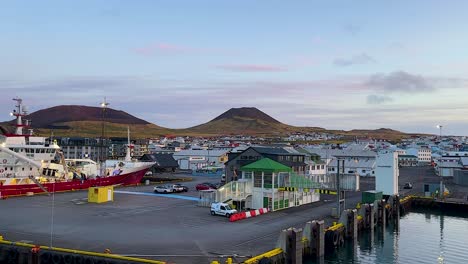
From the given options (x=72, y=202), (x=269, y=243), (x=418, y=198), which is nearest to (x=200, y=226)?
(x=269, y=243)

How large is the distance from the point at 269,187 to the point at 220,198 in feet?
15.0

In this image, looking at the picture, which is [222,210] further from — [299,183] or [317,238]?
[317,238]

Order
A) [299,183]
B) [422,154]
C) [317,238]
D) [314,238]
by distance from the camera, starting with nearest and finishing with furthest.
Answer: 1. [317,238]
2. [314,238]
3. [299,183]
4. [422,154]

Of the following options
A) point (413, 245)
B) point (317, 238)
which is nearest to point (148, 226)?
point (317, 238)

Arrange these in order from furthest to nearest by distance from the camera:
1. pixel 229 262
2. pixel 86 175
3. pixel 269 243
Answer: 1. pixel 86 175
2. pixel 269 243
3. pixel 229 262

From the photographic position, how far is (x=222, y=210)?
37.5 meters

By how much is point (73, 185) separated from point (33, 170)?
505cm

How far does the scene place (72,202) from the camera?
4541 cm

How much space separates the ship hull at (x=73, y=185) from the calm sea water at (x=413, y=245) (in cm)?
2693

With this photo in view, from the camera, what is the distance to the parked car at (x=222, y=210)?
37.1 meters

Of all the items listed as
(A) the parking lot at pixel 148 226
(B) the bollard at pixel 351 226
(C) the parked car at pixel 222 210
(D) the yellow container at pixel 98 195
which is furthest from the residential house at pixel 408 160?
(C) the parked car at pixel 222 210

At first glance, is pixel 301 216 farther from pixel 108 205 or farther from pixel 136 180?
pixel 136 180

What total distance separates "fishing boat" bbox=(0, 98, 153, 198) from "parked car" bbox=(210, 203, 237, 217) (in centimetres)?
2354

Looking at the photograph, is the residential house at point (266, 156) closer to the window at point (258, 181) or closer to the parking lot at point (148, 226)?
the parking lot at point (148, 226)
